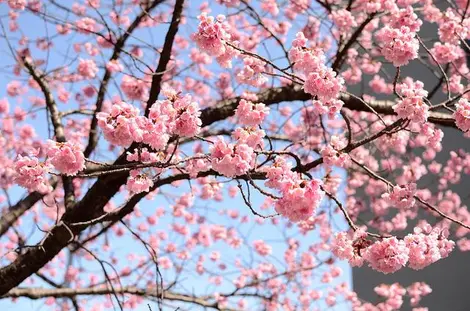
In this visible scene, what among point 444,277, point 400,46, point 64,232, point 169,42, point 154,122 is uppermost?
point 444,277

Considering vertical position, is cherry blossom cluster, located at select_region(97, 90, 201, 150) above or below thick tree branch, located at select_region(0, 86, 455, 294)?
below

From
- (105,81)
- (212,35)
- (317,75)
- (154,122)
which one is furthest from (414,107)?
(105,81)

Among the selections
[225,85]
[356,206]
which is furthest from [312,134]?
[356,206]

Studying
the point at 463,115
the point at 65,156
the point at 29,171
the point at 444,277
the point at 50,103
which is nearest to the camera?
the point at 65,156

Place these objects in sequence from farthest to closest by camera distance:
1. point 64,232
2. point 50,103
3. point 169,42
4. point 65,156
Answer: point 50,103, point 64,232, point 169,42, point 65,156

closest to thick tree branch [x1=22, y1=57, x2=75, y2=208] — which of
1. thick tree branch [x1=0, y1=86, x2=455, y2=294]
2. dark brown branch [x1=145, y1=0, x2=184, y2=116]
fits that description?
thick tree branch [x1=0, y1=86, x2=455, y2=294]

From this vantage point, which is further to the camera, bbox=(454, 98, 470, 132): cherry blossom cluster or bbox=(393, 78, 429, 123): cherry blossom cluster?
bbox=(454, 98, 470, 132): cherry blossom cluster

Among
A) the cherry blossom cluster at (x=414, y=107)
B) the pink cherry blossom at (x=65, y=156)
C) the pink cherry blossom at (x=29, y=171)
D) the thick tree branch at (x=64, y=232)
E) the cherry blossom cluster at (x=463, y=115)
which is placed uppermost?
the thick tree branch at (x=64, y=232)

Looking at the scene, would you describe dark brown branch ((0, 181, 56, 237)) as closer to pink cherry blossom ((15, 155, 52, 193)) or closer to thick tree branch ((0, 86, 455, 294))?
thick tree branch ((0, 86, 455, 294))

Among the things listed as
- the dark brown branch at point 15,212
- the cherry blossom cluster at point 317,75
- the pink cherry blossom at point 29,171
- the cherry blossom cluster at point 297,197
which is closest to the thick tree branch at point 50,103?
the dark brown branch at point 15,212

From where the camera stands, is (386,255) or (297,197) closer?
(297,197)

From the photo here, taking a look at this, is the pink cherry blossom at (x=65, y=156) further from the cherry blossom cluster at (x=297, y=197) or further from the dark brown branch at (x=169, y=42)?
the dark brown branch at (x=169, y=42)

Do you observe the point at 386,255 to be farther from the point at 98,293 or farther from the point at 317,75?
the point at 98,293

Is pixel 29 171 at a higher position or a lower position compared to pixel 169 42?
lower
